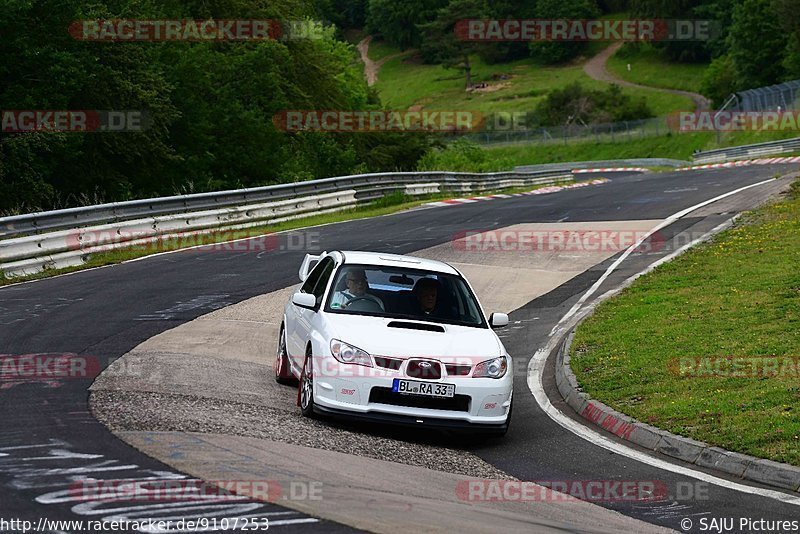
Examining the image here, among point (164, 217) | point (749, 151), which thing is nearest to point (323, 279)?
point (164, 217)

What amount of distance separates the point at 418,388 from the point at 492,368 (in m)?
0.81

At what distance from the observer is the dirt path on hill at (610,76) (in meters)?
118

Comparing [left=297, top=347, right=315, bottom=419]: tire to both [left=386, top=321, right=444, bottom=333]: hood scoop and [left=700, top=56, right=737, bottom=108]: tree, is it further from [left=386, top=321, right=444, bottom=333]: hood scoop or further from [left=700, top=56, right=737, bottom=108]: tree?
[left=700, top=56, right=737, bottom=108]: tree

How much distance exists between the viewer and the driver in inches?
448

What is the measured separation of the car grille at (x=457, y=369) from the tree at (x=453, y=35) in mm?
→ 140110

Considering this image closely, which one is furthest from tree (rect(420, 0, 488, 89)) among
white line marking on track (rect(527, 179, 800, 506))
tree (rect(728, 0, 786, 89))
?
white line marking on track (rect(527, 179, 800, 506))

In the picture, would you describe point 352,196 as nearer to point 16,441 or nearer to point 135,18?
point 135,18

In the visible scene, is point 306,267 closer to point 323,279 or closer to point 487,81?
point 323,279

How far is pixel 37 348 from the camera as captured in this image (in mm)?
12820

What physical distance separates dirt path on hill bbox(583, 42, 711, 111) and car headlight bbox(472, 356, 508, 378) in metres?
107

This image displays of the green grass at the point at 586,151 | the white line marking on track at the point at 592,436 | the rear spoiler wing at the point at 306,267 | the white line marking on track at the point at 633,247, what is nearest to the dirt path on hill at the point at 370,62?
the green grass at the point at 586,151

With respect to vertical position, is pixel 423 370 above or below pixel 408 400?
above

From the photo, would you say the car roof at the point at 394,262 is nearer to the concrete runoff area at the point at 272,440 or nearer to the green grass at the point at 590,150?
the concrete runoff area at the point at 272,440

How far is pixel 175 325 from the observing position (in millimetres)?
15211
